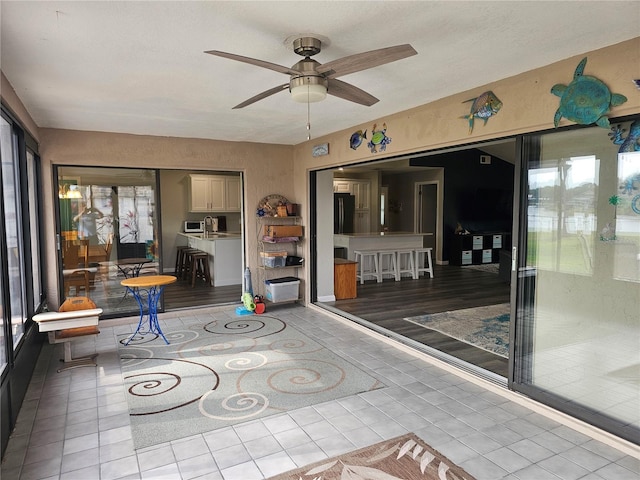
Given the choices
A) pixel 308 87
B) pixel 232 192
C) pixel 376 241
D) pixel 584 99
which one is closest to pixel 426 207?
pixel 376 241

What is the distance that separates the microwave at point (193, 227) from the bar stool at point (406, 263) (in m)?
4.19

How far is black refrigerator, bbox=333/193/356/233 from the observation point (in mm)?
10188

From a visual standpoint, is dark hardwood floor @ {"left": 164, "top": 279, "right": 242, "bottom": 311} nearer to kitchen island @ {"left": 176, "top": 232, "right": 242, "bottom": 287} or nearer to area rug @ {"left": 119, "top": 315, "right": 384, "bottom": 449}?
kitchen island @ {"left": 176, "top": 232, "right": 242, "bottom": 287}

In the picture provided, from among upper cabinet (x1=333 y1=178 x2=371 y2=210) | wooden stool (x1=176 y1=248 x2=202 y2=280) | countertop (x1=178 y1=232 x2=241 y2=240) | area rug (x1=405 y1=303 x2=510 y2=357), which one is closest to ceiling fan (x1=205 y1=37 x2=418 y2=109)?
area rug (x1=405 y1=303 x2=510 y2=357)

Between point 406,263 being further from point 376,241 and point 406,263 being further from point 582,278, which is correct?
point 582,278

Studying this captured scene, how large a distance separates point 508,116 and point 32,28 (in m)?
3.06

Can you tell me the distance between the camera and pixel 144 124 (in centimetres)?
473

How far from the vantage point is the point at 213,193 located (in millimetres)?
8875

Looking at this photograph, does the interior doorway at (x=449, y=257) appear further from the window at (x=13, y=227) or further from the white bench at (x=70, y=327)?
the window at (x=13, y=227)

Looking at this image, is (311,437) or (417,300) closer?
(311,437)

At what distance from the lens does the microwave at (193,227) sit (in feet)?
29.0

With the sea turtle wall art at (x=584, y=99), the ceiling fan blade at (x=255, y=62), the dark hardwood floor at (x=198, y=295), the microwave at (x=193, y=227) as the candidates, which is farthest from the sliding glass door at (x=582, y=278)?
the microwave at (x=193, y=227)

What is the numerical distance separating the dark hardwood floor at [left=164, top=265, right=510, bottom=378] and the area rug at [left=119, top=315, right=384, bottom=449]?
1.13 meters

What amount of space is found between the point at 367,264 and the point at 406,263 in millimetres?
942
